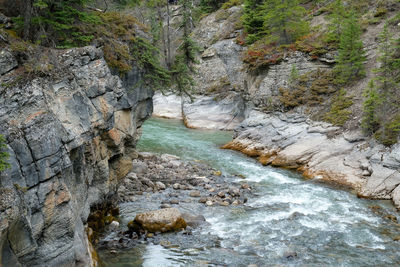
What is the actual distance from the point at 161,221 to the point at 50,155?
18.5ft

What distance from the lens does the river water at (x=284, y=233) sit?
958cm

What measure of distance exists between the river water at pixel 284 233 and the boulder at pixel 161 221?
0.35 meters

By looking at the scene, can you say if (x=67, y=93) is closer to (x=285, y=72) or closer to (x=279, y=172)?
(x=279, y=172)

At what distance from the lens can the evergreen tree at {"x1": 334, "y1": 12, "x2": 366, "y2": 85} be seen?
2164cm

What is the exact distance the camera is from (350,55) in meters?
22.5

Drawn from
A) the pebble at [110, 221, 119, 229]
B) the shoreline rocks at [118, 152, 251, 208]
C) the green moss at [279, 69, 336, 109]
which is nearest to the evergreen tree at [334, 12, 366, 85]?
the green moss at [279, 69, 336, 109]

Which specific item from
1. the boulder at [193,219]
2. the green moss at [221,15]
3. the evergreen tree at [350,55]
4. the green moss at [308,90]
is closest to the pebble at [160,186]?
the boulder at [193,219]

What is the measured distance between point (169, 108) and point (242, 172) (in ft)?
68.3

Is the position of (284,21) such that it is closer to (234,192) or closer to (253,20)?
(253,20)

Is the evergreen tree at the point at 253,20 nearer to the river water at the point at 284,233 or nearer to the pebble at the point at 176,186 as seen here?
the river water at the point at 284,233

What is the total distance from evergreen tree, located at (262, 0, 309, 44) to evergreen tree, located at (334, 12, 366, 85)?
483cm

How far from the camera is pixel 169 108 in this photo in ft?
124

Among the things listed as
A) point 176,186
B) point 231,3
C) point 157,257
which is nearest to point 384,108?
point 176,186

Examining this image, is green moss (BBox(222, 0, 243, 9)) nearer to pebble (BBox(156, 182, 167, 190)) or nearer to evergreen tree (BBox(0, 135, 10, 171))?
pebble (BBox(156, 182, 167, 190))
